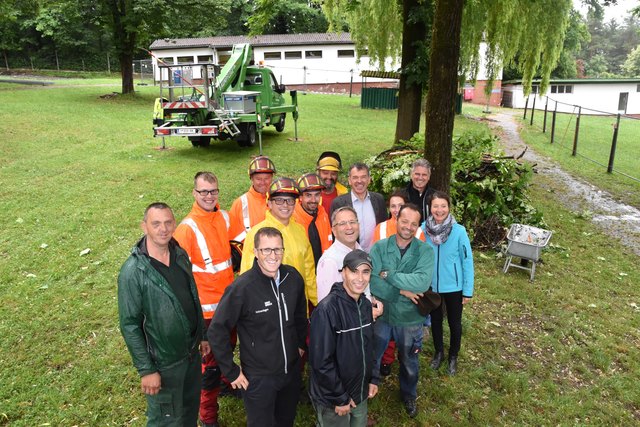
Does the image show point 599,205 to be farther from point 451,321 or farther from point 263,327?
point 263,327

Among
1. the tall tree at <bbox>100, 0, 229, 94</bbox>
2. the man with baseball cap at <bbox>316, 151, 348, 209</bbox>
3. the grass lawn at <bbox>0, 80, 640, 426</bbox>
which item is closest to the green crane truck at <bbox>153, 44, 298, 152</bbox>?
the grass lawn at <bbox>0, 80, 640, 426</bbox>

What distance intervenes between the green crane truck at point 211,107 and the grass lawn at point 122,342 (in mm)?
1449

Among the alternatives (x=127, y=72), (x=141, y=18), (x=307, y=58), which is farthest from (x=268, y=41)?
(x=127, y=72)

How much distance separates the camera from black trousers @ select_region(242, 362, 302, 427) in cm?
292

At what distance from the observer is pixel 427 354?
4672mm

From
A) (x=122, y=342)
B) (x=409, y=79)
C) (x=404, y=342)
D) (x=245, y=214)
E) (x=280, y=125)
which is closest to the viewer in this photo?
(x=404, y=342)

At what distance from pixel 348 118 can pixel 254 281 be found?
60.4 ft

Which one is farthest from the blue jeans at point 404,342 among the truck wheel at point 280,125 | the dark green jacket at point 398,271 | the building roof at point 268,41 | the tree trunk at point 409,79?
the building roof at point 268,41

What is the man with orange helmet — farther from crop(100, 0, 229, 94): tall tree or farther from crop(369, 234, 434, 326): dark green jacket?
crop(100, 0, 229, 94): tall tree

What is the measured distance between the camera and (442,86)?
4773 millimetres

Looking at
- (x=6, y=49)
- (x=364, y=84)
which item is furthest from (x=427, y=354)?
(x=6, y=49)

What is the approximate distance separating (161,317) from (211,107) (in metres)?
10.6

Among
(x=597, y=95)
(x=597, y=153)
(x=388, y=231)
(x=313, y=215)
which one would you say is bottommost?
(x=597, y=153)

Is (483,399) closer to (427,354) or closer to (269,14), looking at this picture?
(427,354)
